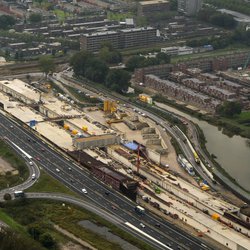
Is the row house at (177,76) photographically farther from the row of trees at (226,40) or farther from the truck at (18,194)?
the truck at (18,194)

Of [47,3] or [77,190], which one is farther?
[47,3]

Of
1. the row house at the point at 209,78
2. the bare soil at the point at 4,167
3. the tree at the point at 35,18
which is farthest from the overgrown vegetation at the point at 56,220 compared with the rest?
the tree at the point at 35,18

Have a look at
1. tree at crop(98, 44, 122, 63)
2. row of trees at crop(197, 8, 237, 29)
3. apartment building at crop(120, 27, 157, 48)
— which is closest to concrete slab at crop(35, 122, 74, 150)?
tree at crop(98, 44, 122, 63)

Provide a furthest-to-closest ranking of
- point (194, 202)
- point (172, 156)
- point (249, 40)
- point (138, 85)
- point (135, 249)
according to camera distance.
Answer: point (249, 40) < point (138, 85) < point (172, 156) < point (194, 202) < point (135, 249)

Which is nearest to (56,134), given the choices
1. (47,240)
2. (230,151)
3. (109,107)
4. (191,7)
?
(109,107)

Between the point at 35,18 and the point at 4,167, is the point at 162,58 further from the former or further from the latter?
the point at 4,167

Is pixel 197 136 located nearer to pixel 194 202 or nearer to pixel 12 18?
pixel 194 202


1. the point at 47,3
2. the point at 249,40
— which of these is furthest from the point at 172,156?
the point at 47,3

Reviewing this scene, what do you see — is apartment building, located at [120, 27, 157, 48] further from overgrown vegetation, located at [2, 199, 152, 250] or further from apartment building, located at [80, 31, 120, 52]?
overgrown vegetation, located at [2, 199, 152, 250]
